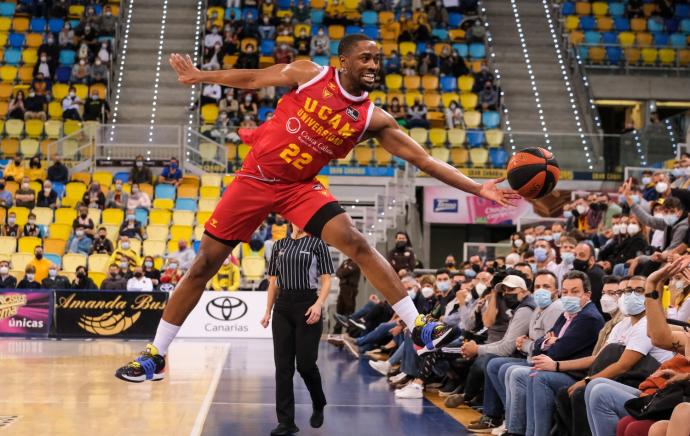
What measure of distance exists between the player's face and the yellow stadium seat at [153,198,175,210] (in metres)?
16.4

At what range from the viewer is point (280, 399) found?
887 centimetres

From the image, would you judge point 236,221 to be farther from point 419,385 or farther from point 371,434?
point 419,385

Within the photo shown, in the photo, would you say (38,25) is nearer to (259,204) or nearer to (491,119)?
(491,119)

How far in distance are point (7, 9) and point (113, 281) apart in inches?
506

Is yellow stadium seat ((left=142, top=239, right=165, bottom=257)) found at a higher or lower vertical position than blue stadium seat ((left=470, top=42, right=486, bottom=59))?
lower

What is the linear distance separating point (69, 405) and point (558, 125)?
18.2m

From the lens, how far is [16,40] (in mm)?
27844

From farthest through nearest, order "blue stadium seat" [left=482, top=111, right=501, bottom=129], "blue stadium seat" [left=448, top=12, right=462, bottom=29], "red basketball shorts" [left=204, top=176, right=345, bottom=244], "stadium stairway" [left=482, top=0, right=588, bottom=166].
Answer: "blue stadium seat" [left=448, top=12, right=462, bottom=29] → "stadium stairway" [left=482, top=0, right=588, bottom=166] → "blue stadium seat" [left=482, top=111, right=501, bottom=129] → "red basketball shorts" [left=204, top=176, right=345, bottom=244]

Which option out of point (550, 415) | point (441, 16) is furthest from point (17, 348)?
point (441, 16)

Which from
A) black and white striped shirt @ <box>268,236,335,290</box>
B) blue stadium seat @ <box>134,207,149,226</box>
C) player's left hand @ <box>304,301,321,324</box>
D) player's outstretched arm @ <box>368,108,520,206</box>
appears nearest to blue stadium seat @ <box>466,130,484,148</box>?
blue stadium seat @ <box>134,207,149,226</box>

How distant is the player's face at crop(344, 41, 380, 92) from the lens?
6277 millimetres

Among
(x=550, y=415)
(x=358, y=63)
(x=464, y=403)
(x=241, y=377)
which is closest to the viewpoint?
(x=358, y=63)

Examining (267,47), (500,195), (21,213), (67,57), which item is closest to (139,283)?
(21,213)

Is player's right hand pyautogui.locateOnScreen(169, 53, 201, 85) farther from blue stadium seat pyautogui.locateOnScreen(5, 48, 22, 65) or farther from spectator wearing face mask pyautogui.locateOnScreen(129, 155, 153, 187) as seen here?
blue stadium seat pyautogui.locateOnScreen(5, 48, 22, 65)
